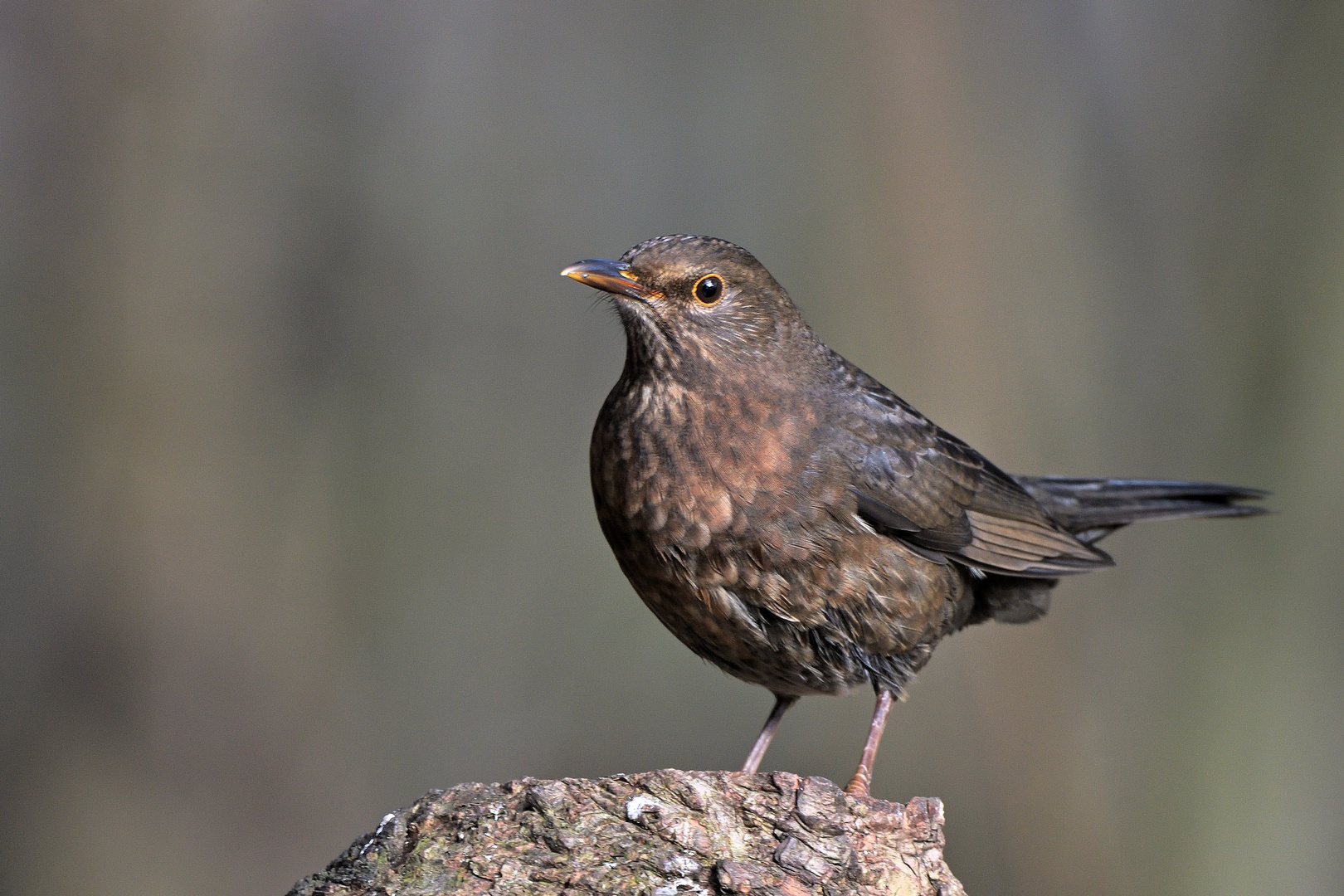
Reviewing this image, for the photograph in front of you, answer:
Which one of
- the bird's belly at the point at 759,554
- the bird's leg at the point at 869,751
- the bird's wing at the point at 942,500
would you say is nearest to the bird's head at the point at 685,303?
the bird's belly at the point at 759,554

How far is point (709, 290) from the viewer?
396 centimetres

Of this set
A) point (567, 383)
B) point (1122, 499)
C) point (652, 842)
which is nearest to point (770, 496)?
point (652, 842)

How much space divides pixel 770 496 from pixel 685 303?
76 centimetres

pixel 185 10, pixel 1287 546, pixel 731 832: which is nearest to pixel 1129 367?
pixel 1287 546

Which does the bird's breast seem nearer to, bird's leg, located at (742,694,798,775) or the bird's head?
the bird's head

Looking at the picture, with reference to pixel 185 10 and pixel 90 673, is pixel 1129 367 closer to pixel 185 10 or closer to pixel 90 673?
pixel 185 10

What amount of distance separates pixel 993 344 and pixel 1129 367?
905mm

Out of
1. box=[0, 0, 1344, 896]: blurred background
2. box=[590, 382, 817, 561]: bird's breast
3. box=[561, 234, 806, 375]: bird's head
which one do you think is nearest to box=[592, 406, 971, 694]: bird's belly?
box=[590, 382, 817, 561]: bird's breast

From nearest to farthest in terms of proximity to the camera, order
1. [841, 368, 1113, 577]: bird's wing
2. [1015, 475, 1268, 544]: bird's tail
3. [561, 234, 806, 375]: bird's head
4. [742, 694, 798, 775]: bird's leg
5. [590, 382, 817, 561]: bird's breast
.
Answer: [590, 382, 817, 561]: bird's breast < [561, 234, 806, 375]: bird's head < [841, 368, 1113, 577]: bird's wing < [742, 694, 798, 775]: bird's leg < [1015, 475, 1268, 544]: bird's tail

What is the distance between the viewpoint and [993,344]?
266 inches

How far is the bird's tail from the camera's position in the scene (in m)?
4.94

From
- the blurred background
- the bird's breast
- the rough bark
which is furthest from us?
the blurred background

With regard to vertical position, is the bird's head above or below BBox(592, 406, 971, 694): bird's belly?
above

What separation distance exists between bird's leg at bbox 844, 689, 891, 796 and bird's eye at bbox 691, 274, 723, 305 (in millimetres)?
1510
